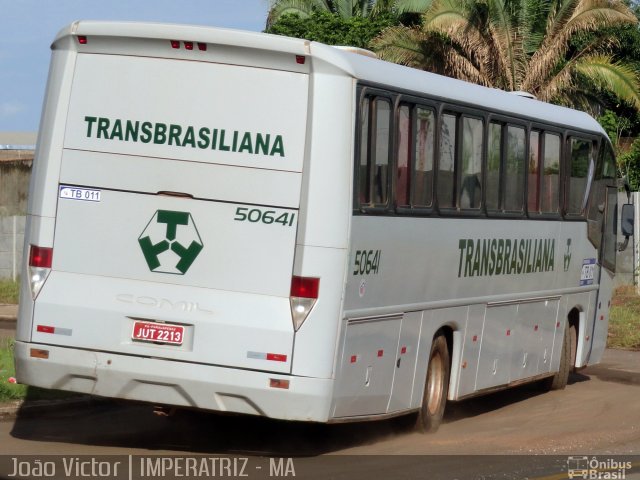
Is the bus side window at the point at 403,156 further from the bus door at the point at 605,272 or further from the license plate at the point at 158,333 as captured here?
the bus door at the point at 605,272

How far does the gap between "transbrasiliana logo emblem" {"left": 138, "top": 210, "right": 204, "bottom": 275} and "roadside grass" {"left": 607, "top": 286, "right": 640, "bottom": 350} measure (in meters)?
12.6

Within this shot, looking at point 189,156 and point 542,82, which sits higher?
point 542,82

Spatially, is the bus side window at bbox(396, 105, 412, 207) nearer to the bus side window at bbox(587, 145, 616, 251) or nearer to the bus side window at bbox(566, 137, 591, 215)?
the bus side window at bbox(566, 137, 591, 215)

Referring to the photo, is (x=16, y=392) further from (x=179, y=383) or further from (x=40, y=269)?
(x=179, y=383)

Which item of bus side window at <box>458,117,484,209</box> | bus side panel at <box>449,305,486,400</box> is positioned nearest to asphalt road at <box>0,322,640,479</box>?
bus side panel at <box>449,305,486,400</box>

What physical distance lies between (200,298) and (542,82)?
76.1ft

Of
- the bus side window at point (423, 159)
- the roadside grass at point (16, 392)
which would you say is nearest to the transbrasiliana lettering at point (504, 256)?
the bus side window at point (423, 159)

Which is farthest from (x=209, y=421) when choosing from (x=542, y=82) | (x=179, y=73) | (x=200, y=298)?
(x=542, y=82)

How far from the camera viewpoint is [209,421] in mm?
12547

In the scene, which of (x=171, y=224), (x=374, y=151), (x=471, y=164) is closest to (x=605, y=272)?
(x=471, y=164)

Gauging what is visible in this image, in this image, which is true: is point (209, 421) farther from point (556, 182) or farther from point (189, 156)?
point (556, 182)

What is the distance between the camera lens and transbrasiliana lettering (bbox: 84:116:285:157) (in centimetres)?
1005

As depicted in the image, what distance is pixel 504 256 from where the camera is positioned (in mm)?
14039

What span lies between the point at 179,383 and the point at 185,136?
1.89 metres
